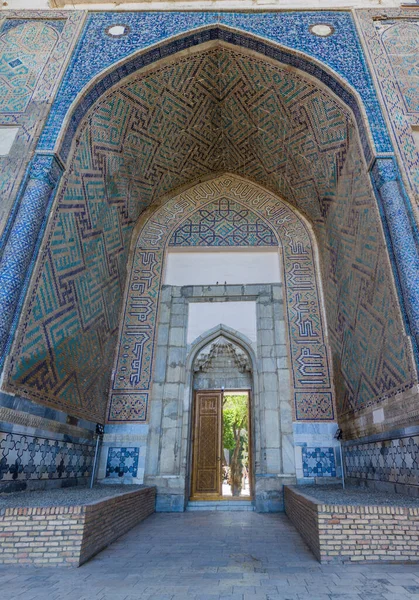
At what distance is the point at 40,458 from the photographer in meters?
3.69

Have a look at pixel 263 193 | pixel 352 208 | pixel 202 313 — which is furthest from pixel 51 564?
pixel 263 193

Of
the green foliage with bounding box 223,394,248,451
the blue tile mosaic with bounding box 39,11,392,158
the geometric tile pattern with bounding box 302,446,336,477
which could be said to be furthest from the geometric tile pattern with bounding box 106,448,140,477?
the green foliage with bounding box 223,394,248,451

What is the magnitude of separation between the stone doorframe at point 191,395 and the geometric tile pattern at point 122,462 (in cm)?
17

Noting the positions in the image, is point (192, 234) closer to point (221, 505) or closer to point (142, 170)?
point (142, 170)

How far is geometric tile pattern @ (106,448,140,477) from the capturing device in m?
4.82

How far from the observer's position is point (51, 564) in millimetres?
2215

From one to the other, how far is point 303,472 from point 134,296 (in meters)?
3.29

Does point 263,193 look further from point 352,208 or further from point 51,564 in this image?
point 51,564

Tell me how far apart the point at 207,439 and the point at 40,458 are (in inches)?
132

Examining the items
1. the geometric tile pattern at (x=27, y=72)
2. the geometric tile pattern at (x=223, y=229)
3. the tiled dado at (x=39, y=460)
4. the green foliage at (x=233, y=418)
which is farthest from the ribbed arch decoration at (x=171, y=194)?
the green foliage at (x=233, y=418)

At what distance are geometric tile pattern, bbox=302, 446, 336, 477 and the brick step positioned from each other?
842mm

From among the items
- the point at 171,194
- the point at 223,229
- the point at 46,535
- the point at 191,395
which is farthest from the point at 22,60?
the point at 46,535

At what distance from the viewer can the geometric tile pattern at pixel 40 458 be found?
126 inches

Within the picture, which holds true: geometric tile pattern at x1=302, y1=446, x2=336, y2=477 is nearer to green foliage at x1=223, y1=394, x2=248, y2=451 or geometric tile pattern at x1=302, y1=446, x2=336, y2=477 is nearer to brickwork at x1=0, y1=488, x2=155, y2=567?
brickwork at x1=0, y1=488, x2=155, y2=567
